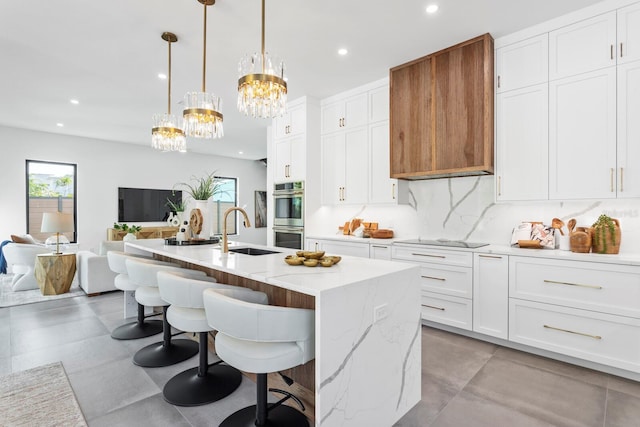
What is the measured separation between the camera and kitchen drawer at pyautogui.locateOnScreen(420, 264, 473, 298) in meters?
3.06

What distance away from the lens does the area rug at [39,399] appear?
1887 millimetres

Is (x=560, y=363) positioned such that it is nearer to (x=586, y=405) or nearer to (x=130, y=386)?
(x=586, y=405)

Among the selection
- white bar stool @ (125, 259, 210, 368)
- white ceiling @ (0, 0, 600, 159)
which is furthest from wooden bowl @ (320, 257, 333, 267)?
white ceiling @ (0, 0, 600, 159)

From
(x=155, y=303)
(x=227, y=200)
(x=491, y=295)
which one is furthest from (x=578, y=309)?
(x=227, y=200)

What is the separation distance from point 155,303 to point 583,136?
3738 mm

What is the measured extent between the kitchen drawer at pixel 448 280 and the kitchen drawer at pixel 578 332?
39 cm

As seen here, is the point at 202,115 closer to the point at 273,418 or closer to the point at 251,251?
the point at 251,251

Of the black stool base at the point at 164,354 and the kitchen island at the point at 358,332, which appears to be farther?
the black stool base at the point at 164,354

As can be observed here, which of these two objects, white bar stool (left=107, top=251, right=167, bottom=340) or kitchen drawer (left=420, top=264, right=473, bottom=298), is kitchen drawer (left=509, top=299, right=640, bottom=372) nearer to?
kitchen drawer (left=420, top=264, right=473, bottom=298)

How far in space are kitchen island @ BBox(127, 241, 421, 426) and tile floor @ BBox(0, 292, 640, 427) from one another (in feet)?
0.94

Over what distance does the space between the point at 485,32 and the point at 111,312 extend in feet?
16.7

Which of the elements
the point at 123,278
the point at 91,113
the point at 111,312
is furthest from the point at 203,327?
the point at 91,113

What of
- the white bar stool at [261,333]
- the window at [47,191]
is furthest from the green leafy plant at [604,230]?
the window at [47,191]

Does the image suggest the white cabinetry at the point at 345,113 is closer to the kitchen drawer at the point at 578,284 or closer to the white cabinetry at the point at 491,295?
the white cabinetry at the point at 491,295
